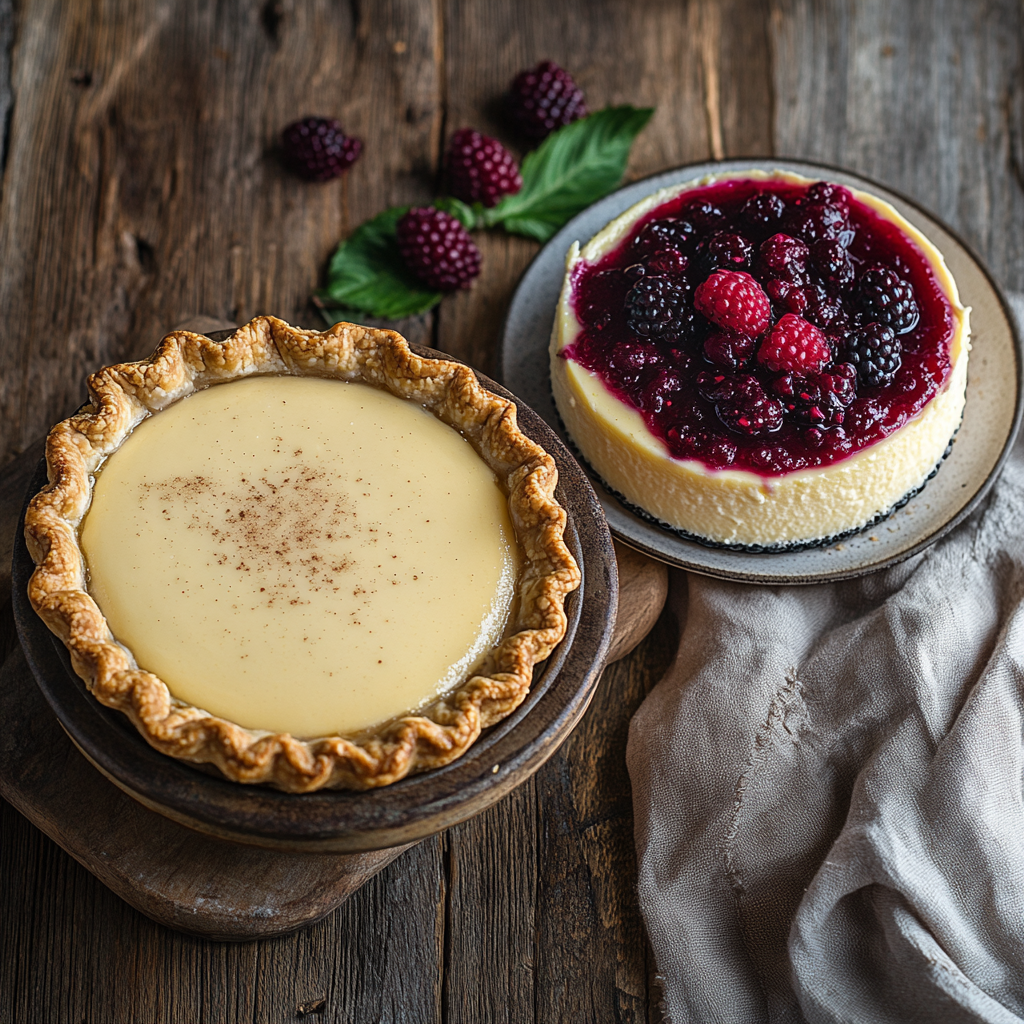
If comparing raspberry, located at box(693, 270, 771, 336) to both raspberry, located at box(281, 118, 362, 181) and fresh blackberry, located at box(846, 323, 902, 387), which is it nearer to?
fresh blackberry, located at box(846, 323, 902, 387)

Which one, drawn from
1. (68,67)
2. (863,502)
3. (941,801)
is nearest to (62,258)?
(68,67)

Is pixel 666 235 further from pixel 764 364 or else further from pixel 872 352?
pixel 872 352

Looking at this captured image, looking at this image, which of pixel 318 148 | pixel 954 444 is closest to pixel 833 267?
pixel 954 444

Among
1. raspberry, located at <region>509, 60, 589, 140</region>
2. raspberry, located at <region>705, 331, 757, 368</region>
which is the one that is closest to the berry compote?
raspberry, located at <region>705, 331, 757, 368</region>

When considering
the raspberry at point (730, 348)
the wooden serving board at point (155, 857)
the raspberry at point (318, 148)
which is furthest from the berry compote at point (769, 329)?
the wooden serving board at point (155, 857)

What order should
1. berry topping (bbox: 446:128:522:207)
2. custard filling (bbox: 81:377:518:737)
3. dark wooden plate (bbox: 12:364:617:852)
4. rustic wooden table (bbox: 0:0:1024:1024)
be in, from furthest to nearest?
berry topping (bbox: 446:128:522:207), rustic wooden table (bbox: 0:0:1024:1024), custard filling (bbox: 81:377:518:737), dark wooden plate (bbox: 12:364:617:852)
